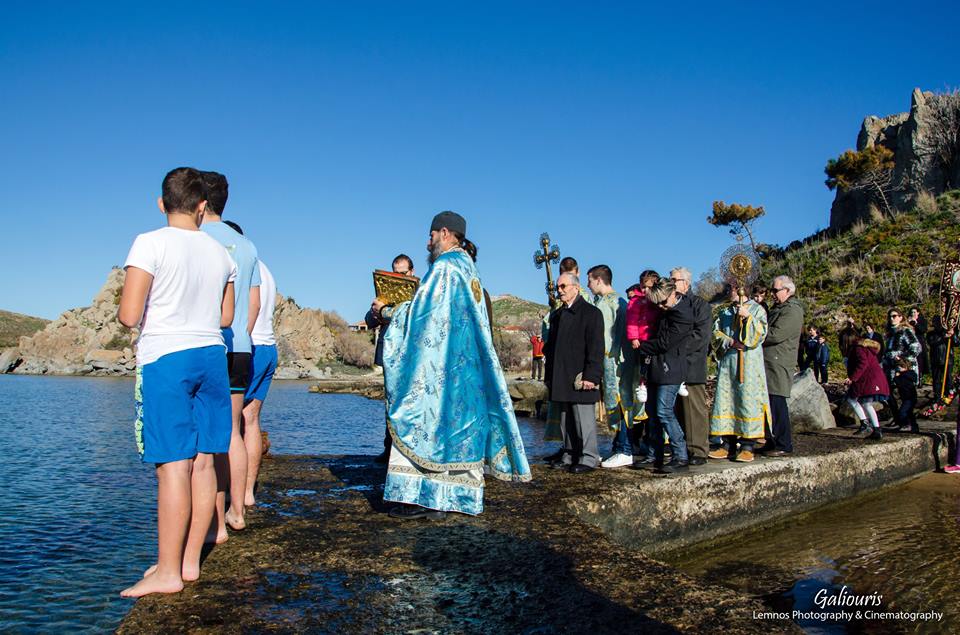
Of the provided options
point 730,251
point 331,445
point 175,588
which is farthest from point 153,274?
point 331,445

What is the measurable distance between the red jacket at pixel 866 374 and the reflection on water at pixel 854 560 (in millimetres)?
2475

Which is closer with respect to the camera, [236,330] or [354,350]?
[236,330]

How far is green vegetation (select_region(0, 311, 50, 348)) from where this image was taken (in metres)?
58.2

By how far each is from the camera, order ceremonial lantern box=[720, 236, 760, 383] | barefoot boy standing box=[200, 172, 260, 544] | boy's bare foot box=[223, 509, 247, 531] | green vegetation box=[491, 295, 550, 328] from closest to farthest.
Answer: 1. barefoot boy standing box=[200, 172, 260, 544]
2. boy's bare foot box=[223, 509, 247, 531]
3. ceremonial lantern box=[720, 236, 760, 383]
4. green vegetation box=[491, 295, 550, 328]

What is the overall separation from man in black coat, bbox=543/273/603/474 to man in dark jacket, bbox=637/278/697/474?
53 cm

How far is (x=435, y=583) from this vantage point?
3070mm

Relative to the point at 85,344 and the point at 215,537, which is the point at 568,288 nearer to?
the point at 215,537

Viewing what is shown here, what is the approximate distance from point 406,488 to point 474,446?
1.62 feet

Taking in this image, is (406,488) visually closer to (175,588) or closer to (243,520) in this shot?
(243,520)

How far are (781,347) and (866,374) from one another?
2785 mm

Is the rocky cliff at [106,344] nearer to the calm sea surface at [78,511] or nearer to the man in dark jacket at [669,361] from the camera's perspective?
the calm sea surface at [78,511]

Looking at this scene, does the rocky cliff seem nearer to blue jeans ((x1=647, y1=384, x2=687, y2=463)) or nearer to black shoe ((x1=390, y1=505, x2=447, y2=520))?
blue jeans ((x1=647, y1=384, x2=687, y2=463))

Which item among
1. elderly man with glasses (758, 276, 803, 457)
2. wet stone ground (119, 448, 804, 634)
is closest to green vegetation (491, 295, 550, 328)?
elderly man with glasses (758, 276, 803, 457)

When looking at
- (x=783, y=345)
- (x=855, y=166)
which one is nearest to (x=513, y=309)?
(x=855, y=166)
